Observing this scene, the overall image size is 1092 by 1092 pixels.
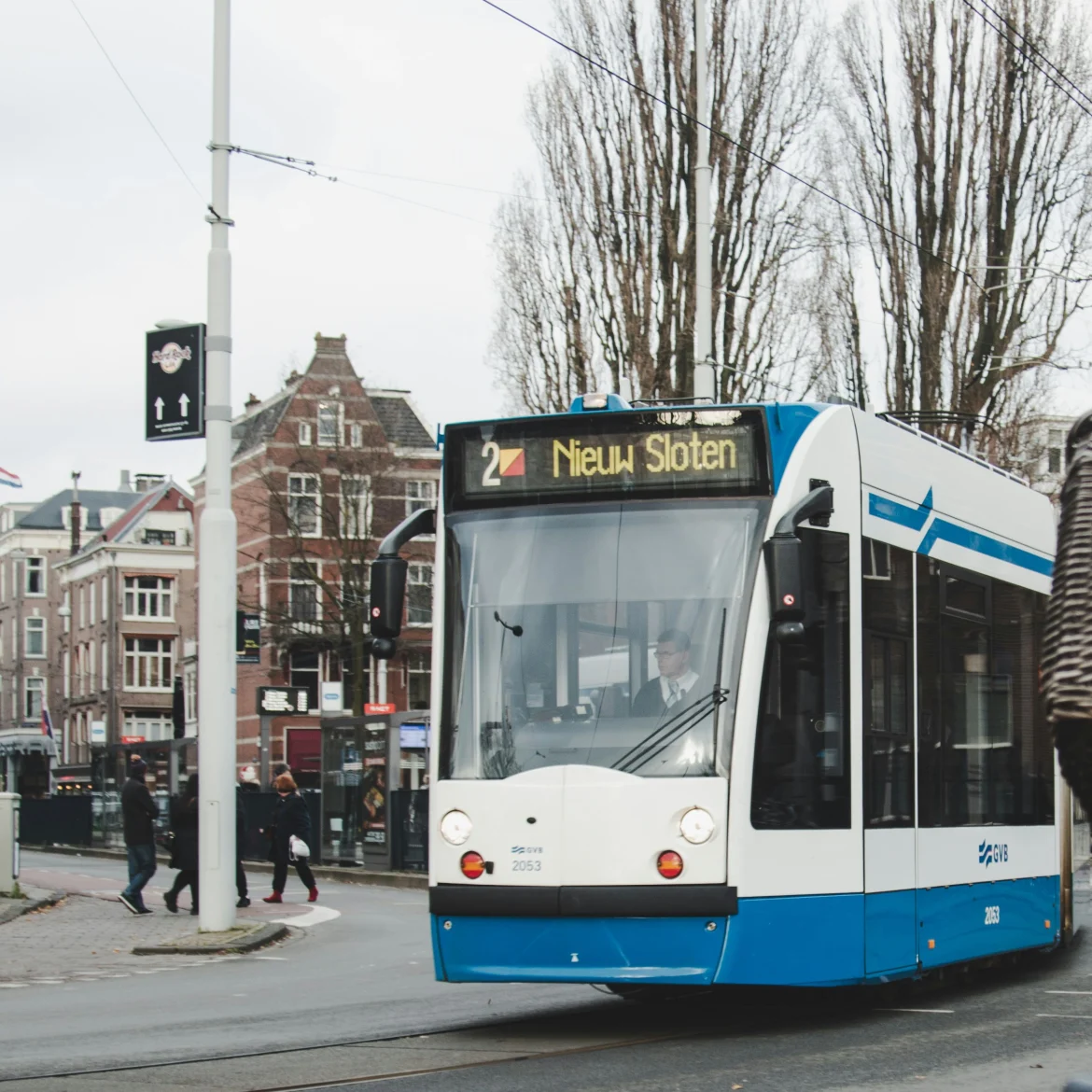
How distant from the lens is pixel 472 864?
891cm

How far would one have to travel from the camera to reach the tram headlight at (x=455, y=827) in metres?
8.95

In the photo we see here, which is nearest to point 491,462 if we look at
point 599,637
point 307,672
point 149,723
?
point 599,637

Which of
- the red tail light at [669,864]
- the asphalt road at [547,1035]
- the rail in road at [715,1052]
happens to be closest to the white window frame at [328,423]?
the asphalt road at [547,1035]

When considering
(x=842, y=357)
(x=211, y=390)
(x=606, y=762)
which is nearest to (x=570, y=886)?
(x=606, y=762)

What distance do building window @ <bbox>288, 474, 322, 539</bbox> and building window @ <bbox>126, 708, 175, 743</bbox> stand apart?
27.1 metres

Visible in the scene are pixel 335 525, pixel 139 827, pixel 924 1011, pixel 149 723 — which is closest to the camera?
pixel 924 1011

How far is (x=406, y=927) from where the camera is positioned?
18.8m

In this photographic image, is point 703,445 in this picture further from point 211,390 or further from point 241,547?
point 241,547

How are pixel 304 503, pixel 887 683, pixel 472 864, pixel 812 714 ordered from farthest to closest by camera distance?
pixel 304 503
pixel 887 683
pixel 812 714
pixel 472 864

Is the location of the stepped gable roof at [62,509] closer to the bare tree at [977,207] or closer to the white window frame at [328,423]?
the white window frame at [328,423]

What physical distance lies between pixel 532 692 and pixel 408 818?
19157 millimetres

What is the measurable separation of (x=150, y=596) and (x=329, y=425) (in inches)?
1165

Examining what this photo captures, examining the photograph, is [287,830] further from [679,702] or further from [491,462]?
[679,702]

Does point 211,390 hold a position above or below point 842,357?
below
